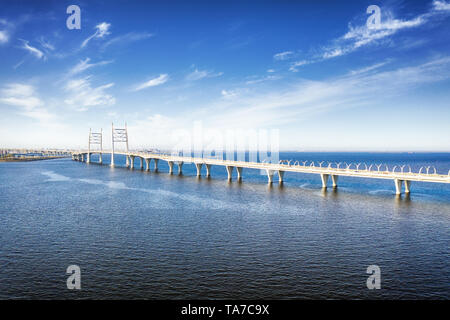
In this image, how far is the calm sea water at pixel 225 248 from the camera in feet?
76.2

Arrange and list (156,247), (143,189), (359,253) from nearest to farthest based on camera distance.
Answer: (359,253)
(156,247)
(143,189)

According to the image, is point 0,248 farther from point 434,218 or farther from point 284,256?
point 434,218

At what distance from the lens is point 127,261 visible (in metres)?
28.4

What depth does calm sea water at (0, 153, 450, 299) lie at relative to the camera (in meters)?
23.2

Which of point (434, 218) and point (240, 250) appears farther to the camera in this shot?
point (434, 218)

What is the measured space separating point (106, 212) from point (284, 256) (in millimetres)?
32986

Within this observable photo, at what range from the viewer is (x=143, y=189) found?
78812 millimetres

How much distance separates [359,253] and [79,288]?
26348mm

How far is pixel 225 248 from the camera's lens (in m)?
31.8

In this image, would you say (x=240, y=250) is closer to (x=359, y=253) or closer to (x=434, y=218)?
(x=359, y=253)

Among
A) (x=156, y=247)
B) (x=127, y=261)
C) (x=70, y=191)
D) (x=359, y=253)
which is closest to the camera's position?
(x=127, y=261)
